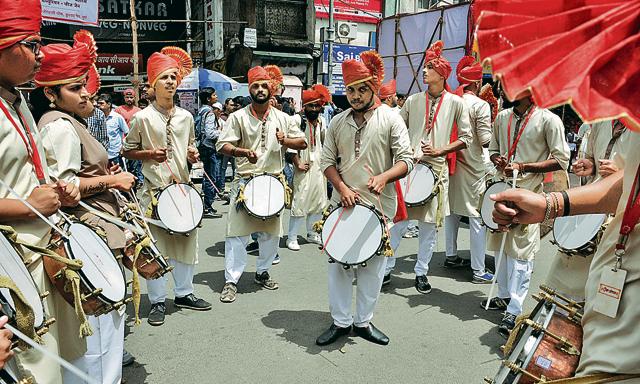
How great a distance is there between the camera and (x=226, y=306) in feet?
15.3

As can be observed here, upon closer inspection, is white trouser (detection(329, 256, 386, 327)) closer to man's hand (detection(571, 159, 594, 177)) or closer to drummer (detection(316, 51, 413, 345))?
drummer (detection(316, 51, 413, 345))

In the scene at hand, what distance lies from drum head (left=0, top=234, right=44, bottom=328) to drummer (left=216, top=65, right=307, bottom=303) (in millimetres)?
2911

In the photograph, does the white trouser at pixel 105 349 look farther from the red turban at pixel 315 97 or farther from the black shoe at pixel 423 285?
the red turban at pixel 315 97

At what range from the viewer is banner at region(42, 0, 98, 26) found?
10367mm

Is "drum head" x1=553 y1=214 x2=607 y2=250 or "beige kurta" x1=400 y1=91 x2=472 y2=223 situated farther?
"beige kurta" x1=400 y1=91 x2=472 y2=223

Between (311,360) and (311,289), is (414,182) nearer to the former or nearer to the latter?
(311,289)

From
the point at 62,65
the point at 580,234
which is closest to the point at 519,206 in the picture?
the point at 580,234

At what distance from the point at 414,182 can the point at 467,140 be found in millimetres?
712

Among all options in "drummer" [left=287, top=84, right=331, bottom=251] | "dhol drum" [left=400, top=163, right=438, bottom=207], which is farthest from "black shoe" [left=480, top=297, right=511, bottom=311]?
"drummer" [left=287, top=84, right=331, bottom=251]

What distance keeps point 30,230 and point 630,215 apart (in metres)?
2.18

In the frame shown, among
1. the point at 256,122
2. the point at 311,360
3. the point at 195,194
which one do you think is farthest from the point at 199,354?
the point at 256,122

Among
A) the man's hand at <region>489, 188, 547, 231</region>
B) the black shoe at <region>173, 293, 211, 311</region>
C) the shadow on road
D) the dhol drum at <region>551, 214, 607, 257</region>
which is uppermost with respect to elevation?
the man's hand at <region>489, 188, 547, 231</region>

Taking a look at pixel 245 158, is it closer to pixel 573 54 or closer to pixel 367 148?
pixel 367 148

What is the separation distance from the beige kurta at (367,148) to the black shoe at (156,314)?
1.77 m
